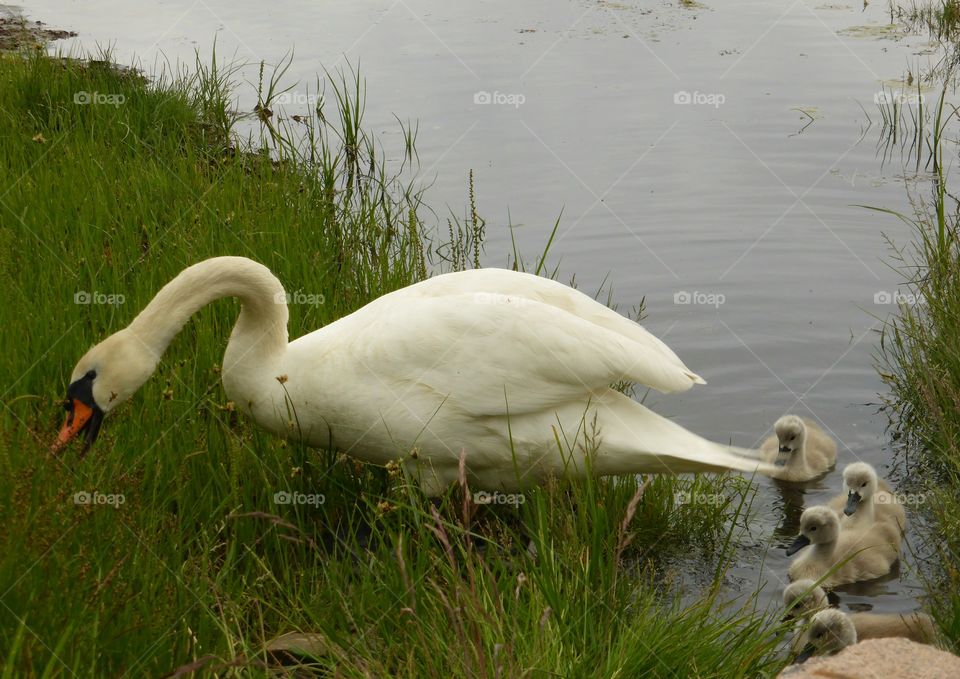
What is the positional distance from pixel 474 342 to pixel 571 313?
0.48 metres

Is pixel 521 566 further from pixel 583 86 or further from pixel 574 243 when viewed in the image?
pixel 583 86

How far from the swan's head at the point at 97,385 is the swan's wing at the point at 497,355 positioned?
2.72ft

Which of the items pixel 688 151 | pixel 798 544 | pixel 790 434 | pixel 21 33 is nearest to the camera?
pixel 798 544

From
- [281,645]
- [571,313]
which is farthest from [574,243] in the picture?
[281,645]

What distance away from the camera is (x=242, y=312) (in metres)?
4.45

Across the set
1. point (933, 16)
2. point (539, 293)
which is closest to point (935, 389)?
point (539, 293)

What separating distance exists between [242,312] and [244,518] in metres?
0.85

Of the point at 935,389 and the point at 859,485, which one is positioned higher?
the point at 935,389

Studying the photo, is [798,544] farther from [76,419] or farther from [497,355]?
[76,419]

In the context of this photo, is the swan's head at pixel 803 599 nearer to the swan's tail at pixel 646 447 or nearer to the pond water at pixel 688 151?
the pond water at pixel 688 151

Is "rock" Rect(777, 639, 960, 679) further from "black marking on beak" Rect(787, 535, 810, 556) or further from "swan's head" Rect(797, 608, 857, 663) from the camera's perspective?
"black marking on beak" Rect(787, 535, 810, 556)

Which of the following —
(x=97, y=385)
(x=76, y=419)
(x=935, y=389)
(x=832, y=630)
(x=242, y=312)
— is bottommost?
(x=832, y=630)

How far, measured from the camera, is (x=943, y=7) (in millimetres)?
12828

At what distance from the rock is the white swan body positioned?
2.30 meters
